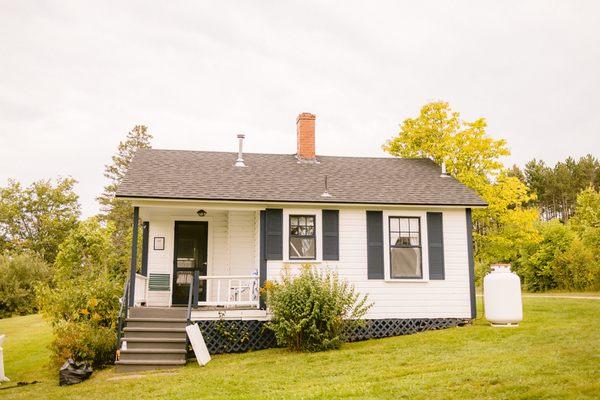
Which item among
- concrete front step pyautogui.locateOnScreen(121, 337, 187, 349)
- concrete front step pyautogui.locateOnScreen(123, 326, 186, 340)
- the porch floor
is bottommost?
concrete front step pyautogui.locateOnScreen(121, 337, 187, 349)

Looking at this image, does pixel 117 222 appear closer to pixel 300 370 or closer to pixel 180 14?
pixel 180 14

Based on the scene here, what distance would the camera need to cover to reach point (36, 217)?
43.3 meters

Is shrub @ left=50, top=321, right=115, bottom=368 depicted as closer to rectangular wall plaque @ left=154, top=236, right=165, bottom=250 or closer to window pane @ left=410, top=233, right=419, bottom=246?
rectangular wall plaque @ left=154, top=236, right=165, bottom=250

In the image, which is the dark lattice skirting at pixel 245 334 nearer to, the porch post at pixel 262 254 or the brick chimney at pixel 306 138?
the porch post at pixel 262 254

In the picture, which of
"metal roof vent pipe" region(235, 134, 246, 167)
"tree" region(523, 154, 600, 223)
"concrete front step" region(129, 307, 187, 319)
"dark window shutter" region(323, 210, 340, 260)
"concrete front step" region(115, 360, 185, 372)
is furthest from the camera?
"tree" region(523, 154, 600, 223)

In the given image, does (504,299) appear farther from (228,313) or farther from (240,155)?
(240,155)

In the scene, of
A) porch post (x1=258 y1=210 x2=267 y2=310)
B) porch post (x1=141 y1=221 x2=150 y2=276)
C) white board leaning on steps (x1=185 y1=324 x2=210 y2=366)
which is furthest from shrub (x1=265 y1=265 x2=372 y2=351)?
porch post (x1=141 y1=221 x2=150 y2=276)

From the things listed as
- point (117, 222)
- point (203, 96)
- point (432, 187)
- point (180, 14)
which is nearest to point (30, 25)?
point (180, 14)

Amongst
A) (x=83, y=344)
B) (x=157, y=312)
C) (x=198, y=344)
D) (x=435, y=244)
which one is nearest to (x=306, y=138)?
(x=435, y=244)

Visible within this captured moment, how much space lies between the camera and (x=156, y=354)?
11.3 meters

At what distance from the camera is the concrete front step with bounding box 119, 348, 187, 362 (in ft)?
36.4

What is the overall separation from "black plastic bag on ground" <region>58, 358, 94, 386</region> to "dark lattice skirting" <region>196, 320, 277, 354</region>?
2728mm

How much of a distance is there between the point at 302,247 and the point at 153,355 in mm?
4334

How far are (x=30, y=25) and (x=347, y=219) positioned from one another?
11873mm
